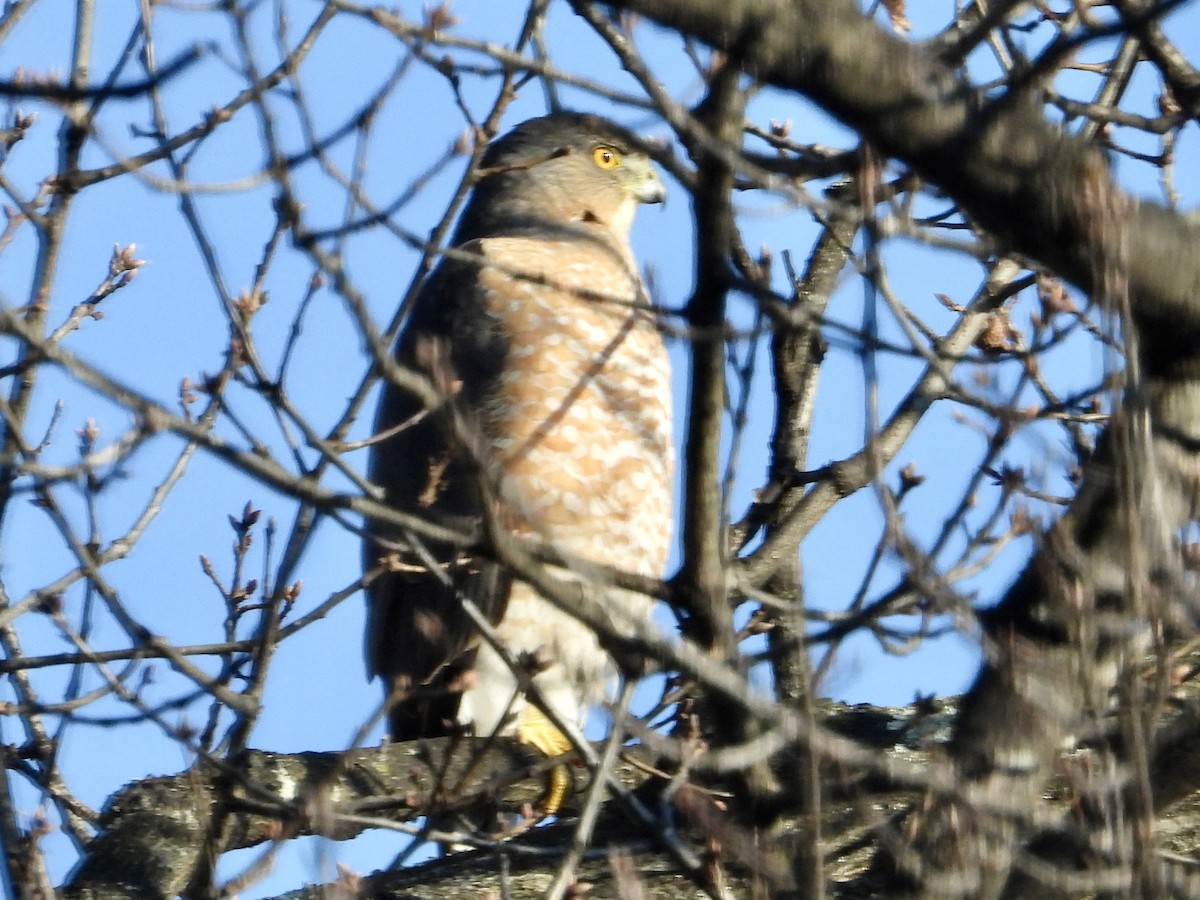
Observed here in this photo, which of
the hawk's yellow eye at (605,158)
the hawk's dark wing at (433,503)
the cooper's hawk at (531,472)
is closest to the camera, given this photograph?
the hawk's dark wing at (433,503)

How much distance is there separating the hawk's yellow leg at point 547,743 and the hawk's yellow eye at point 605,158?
2428mm

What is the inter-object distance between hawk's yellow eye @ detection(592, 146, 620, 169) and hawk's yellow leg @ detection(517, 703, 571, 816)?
7.97 ft

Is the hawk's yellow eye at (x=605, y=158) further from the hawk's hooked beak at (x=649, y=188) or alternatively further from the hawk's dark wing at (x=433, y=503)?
the hawk's dark wing at (x=433, y=503)

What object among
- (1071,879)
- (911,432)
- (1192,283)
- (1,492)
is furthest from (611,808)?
(1192,283)

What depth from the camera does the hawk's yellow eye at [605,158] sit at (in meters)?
6.72

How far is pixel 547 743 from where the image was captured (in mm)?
5359

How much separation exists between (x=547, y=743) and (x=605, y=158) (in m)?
2.60

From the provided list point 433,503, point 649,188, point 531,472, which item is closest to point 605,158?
point 649,188

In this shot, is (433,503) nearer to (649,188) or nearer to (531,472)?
(531,472)

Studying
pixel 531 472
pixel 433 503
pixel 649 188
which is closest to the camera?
pixel 433 503

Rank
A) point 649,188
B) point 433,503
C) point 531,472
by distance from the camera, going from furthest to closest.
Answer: point 649,188
point 531,472
point 433,503

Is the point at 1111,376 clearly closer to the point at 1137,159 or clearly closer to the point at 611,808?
the point at 1137,159

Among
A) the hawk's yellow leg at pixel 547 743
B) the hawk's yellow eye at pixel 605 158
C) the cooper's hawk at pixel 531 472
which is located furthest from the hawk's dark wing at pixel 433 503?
the hawk's yellow eye at pixel 605 158

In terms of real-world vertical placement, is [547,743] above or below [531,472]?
below
